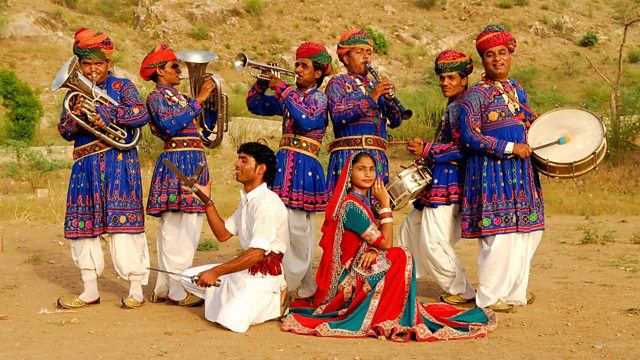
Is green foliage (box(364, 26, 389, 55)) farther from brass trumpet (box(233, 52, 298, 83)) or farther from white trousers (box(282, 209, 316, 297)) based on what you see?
white trousers (box(282, 209, 316, 297))

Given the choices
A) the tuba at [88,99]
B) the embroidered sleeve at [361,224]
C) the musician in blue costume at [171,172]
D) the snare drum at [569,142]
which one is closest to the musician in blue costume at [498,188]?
the snare drum at [569,142]

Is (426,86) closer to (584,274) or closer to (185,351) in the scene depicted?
(584,274)

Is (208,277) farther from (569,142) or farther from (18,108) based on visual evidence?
(18,108)

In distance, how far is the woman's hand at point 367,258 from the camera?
571 cm

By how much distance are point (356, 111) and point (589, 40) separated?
29790 mm

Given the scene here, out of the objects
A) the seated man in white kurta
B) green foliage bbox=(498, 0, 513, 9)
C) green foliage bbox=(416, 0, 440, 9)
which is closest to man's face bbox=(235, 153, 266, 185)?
the seated man in white kurta

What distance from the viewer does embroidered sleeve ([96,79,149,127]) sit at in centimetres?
640

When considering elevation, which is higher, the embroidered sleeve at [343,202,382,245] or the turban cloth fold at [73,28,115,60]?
the turban cloth fold at [73,28,115,60]

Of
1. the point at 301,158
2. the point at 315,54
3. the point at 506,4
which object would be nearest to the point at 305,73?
the point at 315,54

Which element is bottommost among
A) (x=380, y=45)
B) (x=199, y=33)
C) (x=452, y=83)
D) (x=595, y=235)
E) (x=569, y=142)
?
(x=595, y=235)

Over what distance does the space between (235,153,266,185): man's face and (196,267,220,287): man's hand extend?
73cm

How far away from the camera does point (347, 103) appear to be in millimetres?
6734

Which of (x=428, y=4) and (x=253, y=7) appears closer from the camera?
(x=253, y=7)

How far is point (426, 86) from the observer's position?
29.9 m
